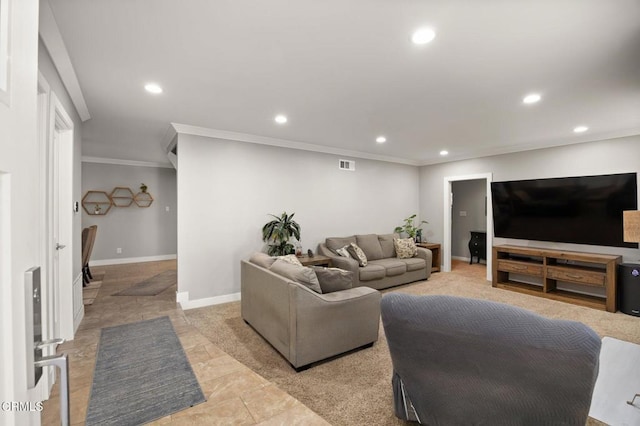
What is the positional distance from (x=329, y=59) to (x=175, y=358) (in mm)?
2717

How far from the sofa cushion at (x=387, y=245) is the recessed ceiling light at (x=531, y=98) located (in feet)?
10.9

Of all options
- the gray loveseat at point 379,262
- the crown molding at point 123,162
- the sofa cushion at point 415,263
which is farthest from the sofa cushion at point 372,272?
the crown molding at point 123,162

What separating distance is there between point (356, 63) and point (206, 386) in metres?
2.63

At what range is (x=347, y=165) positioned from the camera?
5.64m

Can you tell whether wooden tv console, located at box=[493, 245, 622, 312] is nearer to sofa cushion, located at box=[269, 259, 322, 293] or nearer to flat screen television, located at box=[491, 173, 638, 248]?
flat screen television, located at box=[491, 173, 638, 248]

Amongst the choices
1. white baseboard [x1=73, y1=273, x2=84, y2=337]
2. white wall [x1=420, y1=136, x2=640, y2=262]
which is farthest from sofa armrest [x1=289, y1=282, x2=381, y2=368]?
white wall [x1=420, y1=136, x2=640, y2=262]

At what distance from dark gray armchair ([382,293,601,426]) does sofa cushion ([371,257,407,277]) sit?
3217 mm

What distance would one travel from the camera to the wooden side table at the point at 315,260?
436cm

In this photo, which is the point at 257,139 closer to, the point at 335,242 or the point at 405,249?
the point at 335,242

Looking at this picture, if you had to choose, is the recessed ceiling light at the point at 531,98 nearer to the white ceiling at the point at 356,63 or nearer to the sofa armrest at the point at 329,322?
the white ceiling at the point at 356,63

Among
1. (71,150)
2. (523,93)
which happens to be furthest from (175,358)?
(523,93)

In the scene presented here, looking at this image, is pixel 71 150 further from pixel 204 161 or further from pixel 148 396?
pixel 148 396

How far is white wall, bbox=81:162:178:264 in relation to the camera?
6.58 m

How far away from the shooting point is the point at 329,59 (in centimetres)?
221
